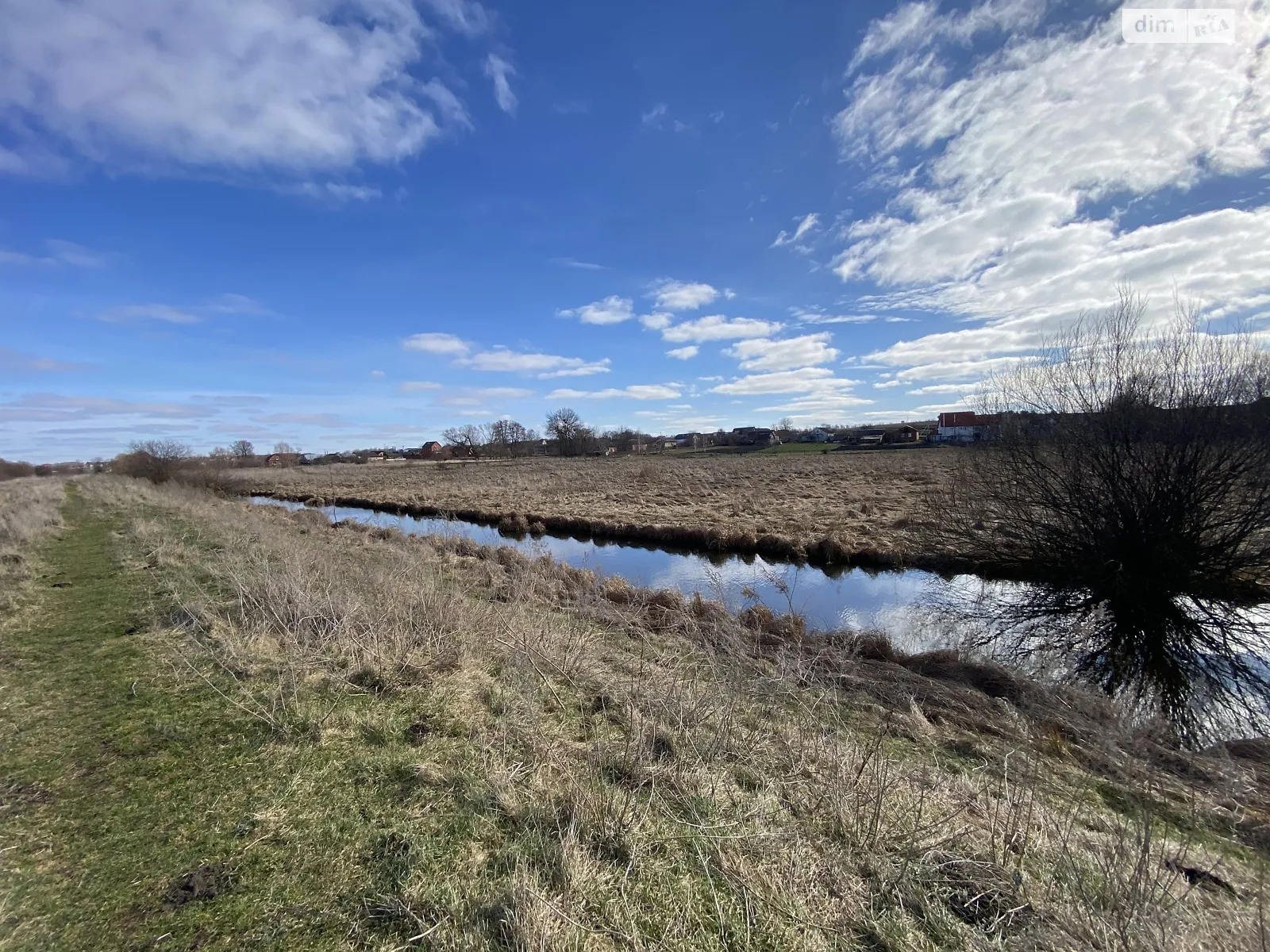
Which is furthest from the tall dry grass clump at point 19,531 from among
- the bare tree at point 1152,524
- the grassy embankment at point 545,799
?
the bare tree at point 1152,524

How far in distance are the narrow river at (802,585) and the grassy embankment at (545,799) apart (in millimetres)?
3093

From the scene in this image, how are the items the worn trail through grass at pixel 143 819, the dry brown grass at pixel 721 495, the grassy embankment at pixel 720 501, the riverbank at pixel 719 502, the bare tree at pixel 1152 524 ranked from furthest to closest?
the dry brown grass at pixel 721 495, the grassy embankment at pixel 720 501, the riverbank at pixel 719 502, the bare tree at pixel 1152 524, the worn trail through grass at pixel 143 819

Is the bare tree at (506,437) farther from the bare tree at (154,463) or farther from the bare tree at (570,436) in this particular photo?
the bare tree at (154,463)

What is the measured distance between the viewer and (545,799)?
3.55 meters

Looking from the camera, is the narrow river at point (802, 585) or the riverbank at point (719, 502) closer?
the narrow river at point (802, 585)

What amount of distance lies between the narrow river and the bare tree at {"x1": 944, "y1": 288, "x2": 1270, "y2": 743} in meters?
1.93

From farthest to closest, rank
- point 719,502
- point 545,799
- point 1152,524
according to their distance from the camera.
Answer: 1. point 719,502
2. point 1152,524
3. point 545,799

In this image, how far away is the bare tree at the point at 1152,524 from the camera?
8773mm

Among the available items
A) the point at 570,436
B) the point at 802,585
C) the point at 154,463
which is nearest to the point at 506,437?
the point at 570,436

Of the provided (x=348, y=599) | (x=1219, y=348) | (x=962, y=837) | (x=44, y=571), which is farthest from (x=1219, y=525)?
(x=44, y=571)

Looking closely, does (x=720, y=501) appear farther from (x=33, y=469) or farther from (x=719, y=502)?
(x=33, y=469)

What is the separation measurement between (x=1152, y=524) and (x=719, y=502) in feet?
61.3

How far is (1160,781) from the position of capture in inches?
179

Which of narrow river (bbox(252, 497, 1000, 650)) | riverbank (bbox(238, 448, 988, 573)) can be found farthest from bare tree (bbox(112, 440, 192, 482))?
narrow river (bbox(252, 497, 1000, 650))
